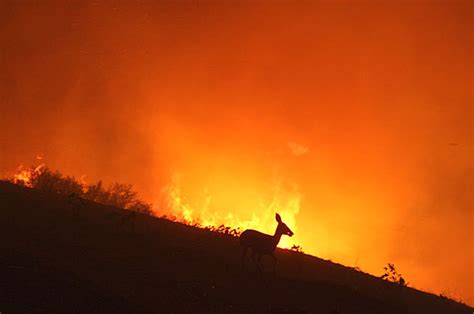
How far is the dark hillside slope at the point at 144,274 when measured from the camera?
14.5 metres

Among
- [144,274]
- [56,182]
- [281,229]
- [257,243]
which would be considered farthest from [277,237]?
[56,182]

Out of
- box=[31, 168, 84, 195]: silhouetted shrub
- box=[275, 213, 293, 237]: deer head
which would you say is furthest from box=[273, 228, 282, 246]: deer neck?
box=[31, 168, 84, 195]: silhouetted shrub

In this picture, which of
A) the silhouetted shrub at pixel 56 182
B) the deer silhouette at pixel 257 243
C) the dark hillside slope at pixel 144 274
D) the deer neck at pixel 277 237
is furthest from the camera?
the silhouetted shrub at pixel 56 182

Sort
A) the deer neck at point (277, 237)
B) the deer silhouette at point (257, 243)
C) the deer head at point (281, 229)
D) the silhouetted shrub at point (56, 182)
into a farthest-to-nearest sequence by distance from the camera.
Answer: the silhouetted shrub at point (56, 182) < the deer head at point (281, 229) < the deer neck at point (277, 237) < the deer silhouette at point (257, 243)

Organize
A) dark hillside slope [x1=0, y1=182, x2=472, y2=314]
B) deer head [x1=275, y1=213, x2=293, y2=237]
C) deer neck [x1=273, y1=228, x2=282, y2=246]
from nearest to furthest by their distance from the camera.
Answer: dark hillside slope [x1=0, y1=182, x2=472, y2=314]
deer neck [x1=273, y1=228, x2=282, y2=246]
deer head [x1=275, y1=213, x2=293, y2=237]

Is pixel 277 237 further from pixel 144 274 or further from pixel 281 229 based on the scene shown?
pixel 144 274

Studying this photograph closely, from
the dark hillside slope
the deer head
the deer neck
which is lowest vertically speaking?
the dark hillside slope

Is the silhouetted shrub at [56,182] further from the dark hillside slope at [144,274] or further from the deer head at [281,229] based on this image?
the deer head at [281,229]

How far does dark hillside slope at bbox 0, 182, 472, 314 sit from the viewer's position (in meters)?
14.5

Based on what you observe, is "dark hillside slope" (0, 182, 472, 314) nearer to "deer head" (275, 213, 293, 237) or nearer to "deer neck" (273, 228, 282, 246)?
"deer neck" (273, 228, 282, 246)

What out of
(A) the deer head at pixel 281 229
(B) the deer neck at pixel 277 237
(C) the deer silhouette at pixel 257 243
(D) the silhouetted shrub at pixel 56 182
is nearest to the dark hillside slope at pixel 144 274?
(C) the deer silhouette at pixel 257 243

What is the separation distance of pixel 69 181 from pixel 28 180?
3923 millimetres

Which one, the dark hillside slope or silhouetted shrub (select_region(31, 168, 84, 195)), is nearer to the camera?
the dark hillside slope

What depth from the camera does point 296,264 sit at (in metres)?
28.2
